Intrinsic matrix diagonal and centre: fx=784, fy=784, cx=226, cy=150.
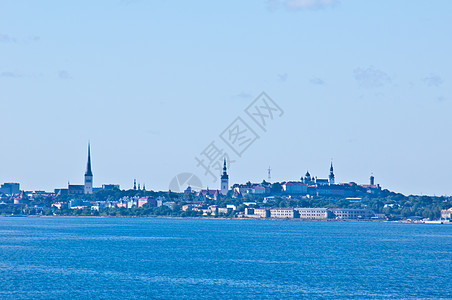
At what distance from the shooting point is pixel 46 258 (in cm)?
6594

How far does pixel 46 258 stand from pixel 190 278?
59.3 ft

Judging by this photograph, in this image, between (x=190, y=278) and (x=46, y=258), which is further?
(x=46, y=258)

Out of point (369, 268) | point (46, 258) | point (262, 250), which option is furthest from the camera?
point (262, 250)

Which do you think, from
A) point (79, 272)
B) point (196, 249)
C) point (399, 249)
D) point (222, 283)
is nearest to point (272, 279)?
point (222, 283)

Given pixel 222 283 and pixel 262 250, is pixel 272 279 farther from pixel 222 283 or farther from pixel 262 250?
pixel 262 250

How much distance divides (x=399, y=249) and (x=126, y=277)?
37.9 meters

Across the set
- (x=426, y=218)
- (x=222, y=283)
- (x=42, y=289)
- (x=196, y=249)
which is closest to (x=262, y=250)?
(x=196, y=249)

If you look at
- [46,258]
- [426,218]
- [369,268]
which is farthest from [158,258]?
[426,218]

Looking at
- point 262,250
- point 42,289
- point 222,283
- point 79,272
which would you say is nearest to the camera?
point 42,289

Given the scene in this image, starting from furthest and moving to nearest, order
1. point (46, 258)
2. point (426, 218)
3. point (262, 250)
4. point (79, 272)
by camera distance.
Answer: point (426, 218) → point (262, 250) → point (46, 258) → point (79, 272)

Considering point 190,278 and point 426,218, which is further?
point 426,218

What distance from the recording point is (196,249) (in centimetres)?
7812

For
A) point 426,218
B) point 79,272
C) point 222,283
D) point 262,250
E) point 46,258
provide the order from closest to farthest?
point 222,283 → point 79,272 → point 46,258 → point 262,250 → point 426,218

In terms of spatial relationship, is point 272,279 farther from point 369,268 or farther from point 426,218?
point 426,218
